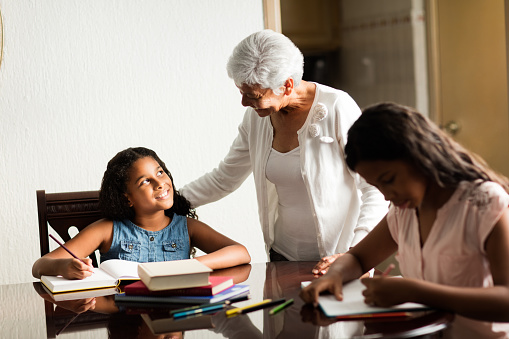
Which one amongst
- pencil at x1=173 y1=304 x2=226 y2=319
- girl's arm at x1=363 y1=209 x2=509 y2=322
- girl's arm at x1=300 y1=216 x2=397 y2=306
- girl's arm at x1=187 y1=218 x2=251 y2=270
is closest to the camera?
girl's arm at x1=363 y1=209 x2=509 y2=322

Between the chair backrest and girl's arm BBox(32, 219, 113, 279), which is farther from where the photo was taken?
the chair backrest

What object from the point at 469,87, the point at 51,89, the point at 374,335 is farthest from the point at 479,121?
the point at 374,335

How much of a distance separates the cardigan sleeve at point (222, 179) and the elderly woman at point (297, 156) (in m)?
0.09

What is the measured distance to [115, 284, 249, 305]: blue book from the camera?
1306mm

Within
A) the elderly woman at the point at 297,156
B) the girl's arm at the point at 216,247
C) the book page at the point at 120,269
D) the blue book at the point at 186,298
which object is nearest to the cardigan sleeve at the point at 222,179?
the elderly woman at the point at 297,156

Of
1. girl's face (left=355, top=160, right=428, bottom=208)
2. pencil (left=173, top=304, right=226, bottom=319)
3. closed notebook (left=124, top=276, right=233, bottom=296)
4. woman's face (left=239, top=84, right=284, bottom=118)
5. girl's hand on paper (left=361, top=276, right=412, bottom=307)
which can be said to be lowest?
pencil (left=173, top=304, right=226, bottom=319)

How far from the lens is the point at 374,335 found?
1052mm

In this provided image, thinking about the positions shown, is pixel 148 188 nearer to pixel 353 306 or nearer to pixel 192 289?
pixel 192 289

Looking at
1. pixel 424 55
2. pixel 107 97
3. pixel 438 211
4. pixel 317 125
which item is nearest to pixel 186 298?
pixel 438 211

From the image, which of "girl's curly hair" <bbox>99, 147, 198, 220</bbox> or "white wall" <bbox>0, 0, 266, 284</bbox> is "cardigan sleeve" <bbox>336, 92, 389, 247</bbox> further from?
"white wall" <bbox>0, 0, 266, 284</bbox>

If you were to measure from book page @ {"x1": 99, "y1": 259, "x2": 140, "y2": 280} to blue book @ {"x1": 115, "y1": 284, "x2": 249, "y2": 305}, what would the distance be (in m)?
0.14

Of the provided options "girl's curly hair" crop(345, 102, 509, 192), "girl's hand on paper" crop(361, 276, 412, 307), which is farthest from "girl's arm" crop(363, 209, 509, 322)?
"girl's curly hair" crop(345, 102, 509, 192)

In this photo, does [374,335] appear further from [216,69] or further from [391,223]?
[216,69]

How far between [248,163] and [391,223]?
3.07ft
